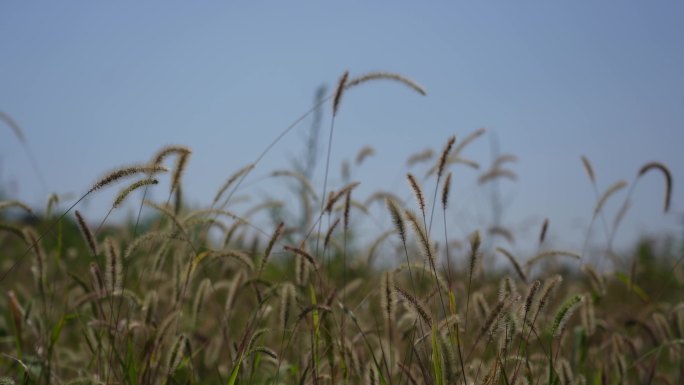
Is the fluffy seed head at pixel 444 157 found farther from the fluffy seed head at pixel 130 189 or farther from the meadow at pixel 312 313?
the fluffy seed head at pixel 130 189

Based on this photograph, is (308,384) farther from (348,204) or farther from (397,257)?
(397,257)

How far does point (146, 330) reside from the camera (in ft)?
9.90

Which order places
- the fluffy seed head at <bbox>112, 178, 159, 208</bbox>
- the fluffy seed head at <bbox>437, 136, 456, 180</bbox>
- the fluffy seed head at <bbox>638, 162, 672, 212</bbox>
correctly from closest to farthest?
1. the fluffy seed head at <bbox>112, 178, 159, 208</bbox>
2. the fluffy seed head at <bbox>437, 136, 456, 180</bbox>
3. the fluffy seed head at <bbox>638, 162, 672, 212</bbox>

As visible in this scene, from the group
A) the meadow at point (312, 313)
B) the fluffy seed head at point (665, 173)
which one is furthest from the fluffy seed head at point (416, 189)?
the fluffy seed head at point (665, 173)

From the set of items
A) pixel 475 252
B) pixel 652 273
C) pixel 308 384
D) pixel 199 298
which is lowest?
pixel 652 273

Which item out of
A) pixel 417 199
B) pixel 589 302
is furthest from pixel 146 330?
pixel 589 302

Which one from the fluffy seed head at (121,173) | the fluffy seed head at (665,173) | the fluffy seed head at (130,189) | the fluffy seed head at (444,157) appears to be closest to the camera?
the fluffy seed head at (121,173)

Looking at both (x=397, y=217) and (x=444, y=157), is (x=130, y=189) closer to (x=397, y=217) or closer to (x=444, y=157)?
(x=397, y=217)

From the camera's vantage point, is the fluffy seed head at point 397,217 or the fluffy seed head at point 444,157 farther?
the fluffy seed head at point 444,157

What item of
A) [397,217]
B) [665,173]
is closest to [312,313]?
[397,217]

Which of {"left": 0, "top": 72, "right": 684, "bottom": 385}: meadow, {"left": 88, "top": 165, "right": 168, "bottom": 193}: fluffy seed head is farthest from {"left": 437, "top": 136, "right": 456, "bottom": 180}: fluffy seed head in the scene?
{"left": 88, "top": 165, "right": 168, "bottom": 193}: fluffy seed head

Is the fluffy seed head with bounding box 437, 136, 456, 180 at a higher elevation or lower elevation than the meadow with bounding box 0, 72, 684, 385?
higher

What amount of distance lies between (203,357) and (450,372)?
77.9 inches

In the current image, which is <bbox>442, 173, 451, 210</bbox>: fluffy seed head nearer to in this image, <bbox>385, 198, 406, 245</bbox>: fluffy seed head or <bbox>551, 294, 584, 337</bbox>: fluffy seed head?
<bbox>385, 198, 406, 245</bbox>: fluffy seed head
